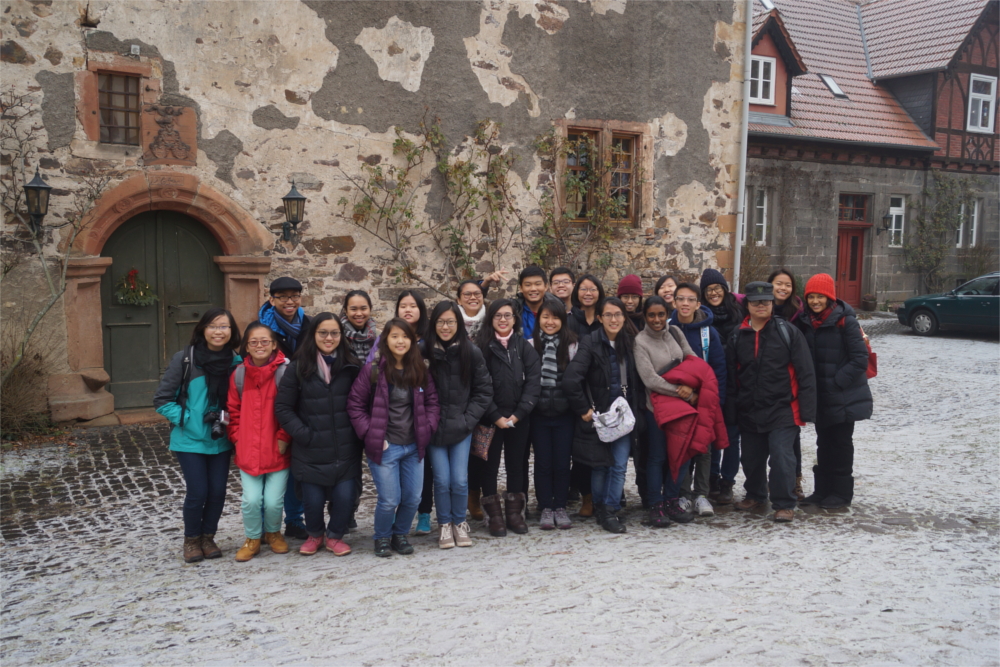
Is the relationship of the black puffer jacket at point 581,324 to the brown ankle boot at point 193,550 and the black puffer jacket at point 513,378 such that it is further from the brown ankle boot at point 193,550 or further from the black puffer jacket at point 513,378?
the brown ankle boot at point 193,550

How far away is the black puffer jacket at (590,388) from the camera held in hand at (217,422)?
194 cm

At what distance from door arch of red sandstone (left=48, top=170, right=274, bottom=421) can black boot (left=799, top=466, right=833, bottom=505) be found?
567 centimetres

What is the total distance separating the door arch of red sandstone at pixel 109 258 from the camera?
25.8 ft

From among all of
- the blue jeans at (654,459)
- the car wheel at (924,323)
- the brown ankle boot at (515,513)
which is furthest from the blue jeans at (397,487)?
the car wheel at (924,323)

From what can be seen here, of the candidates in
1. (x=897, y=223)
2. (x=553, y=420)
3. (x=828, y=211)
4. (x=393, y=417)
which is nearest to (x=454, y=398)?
(x=393, y=417)

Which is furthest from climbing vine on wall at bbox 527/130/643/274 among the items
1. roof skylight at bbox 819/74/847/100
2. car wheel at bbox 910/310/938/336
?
roof skylight at bbox 819/74/847/100

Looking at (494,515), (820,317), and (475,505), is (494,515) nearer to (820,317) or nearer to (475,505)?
(475,505)

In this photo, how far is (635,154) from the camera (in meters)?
10.9

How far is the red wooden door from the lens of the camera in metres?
20.3

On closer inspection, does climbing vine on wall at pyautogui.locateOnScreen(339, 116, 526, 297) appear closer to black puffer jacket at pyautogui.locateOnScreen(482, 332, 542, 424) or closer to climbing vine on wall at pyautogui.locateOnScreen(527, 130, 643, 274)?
climbing vine on wall at pyautogui.locateOnScreen(527, 130, 643, 274)

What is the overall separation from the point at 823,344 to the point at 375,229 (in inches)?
208

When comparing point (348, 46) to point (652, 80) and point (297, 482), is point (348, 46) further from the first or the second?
point (297, 482)

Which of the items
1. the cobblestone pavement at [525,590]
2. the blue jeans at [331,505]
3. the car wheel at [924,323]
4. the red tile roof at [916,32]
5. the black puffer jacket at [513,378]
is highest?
the red tile roof at [916,32]

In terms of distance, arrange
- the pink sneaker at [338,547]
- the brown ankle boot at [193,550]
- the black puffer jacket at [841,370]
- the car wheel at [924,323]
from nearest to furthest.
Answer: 1. the brown ankle boot at [193,550]
2. the pink sneaker at [338,547]
3. the black puffer jacket at [841,370]
4. the car wheel at [924,323]
